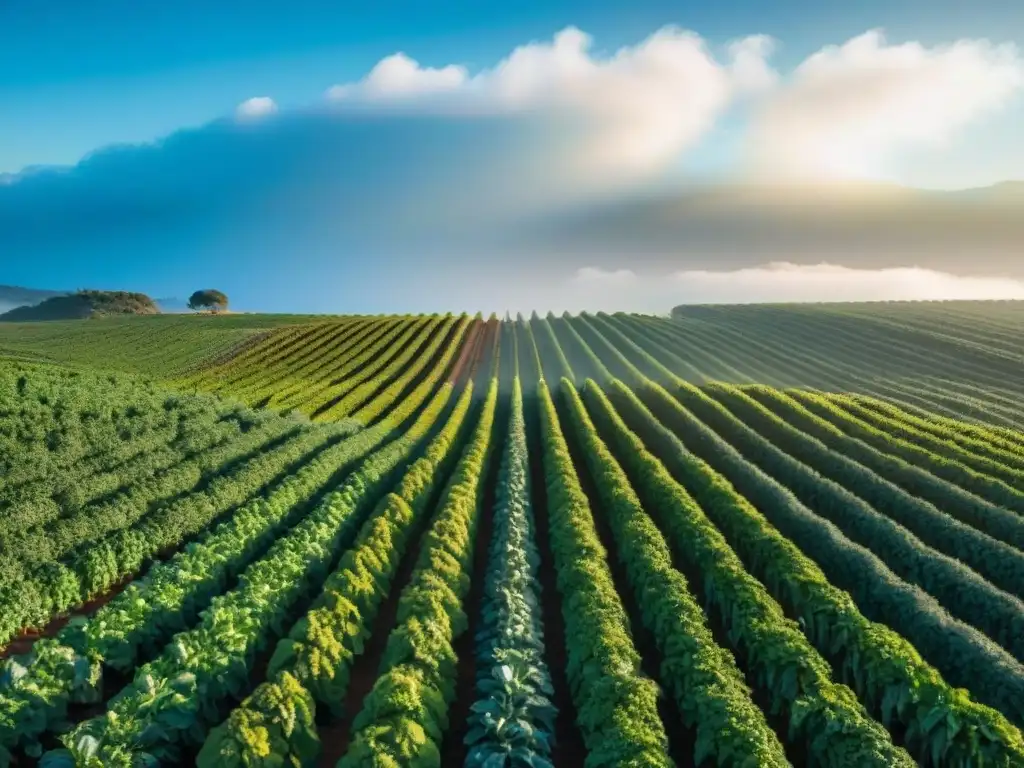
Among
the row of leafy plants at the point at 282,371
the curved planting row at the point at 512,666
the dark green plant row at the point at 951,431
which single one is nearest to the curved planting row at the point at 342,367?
the row of leafy plants at the point at 282,371

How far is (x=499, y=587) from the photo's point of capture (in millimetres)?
13922

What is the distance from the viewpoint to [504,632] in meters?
12.1

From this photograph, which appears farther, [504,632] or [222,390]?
[222,390]

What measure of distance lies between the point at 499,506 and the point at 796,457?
14.1 m

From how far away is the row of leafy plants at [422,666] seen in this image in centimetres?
896

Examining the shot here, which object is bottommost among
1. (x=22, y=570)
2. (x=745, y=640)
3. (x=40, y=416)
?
(x=745, y=640)

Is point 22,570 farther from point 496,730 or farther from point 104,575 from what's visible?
point 496,730

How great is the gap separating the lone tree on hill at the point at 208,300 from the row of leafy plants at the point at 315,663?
363 ft

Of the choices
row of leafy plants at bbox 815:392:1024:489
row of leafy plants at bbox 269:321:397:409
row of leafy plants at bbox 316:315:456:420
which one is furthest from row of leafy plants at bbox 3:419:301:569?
row of leafy plants at bbox 815:392:1024:489

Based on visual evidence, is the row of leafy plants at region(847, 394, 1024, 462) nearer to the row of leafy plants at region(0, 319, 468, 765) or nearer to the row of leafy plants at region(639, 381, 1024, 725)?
the row of leafy plants at region(639, 381, 1024, 725)

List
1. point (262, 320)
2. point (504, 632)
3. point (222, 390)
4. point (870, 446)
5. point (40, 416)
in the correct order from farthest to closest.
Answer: point (262, 320) → point (222, 390) → point (870, 446) → point (40, 416) → point (504, 632)

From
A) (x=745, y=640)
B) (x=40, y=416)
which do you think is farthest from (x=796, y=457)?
(x=40, y=416)

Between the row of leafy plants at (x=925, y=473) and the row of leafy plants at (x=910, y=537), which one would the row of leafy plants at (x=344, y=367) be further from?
the row of leafy plants at (x=925, y=473)

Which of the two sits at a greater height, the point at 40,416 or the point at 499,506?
the point at 40,416
